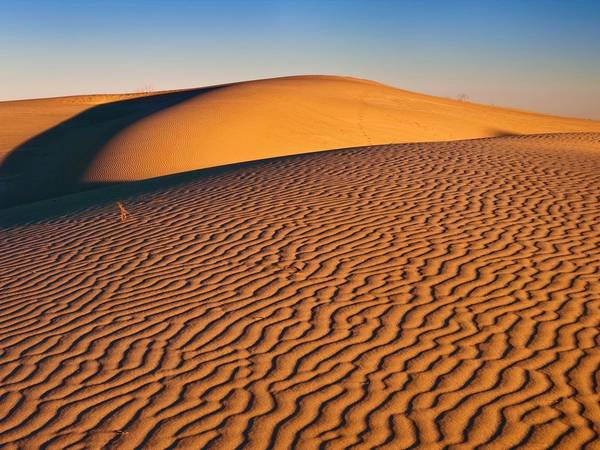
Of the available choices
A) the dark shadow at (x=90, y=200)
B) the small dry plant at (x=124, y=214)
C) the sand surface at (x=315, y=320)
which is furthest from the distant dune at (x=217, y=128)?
the sand surface at (x=315, y=320)

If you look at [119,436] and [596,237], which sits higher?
[596,237]

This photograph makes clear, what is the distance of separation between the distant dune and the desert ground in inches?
237

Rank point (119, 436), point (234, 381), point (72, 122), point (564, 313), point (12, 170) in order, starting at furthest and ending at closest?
point (72, 122), point (12, 170), point (564, 313), point (234, 381), point (119, 436)

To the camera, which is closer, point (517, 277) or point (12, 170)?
point (517, 277)

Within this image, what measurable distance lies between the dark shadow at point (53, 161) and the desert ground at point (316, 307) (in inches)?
238

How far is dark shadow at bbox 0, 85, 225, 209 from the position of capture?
70.1 ft

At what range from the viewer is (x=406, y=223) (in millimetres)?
10117

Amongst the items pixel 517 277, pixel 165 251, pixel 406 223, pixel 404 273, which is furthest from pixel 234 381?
pixel 406 223

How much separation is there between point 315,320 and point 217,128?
1858 centimetres

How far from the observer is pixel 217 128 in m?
24.9

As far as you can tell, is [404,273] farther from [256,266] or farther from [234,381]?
[234,381]

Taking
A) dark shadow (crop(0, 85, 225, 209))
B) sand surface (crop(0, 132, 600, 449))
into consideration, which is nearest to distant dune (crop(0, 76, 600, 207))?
dark shadow (crop(0, 85, 225, 209))

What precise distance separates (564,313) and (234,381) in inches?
128

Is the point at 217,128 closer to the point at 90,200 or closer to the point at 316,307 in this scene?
the point at 90,200
